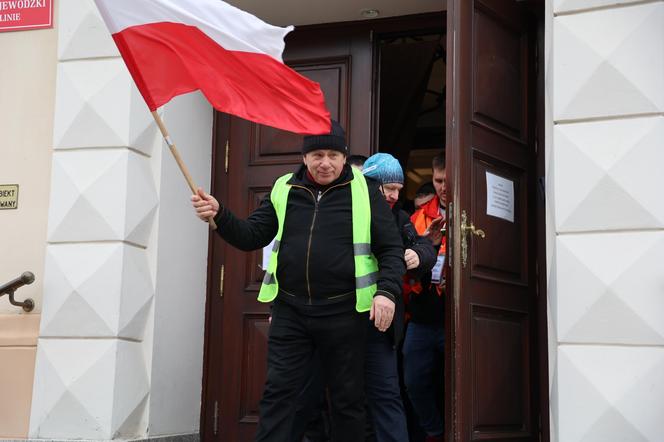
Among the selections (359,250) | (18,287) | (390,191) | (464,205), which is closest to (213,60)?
(359,250)

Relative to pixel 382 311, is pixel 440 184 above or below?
above

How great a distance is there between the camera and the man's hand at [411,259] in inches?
196

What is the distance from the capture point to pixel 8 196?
607cm

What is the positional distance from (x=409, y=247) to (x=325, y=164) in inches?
30.8

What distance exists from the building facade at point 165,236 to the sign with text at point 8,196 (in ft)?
0.15

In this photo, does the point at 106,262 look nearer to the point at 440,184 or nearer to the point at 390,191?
the point at 390,191

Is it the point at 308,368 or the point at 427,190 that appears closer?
the point at 308,368

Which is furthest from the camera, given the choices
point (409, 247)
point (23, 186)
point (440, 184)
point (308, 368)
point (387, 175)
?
point (23, 186)

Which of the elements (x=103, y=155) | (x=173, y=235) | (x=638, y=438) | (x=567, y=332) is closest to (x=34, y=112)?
(x=103, y=155)

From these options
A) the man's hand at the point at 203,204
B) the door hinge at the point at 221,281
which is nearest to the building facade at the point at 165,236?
the door hinge at the point at 221,281

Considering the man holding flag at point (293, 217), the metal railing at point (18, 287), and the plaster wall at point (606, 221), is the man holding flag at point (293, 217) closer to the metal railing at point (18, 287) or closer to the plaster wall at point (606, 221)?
the plaster wall at point (606, 221)

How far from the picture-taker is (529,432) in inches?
225

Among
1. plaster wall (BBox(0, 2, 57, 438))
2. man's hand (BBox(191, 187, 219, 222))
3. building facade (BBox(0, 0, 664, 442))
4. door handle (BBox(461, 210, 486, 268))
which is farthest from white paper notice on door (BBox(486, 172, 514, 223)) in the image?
plaster wall (BBox(0, 2, 57, 438))

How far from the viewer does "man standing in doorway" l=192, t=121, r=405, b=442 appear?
181 inches
